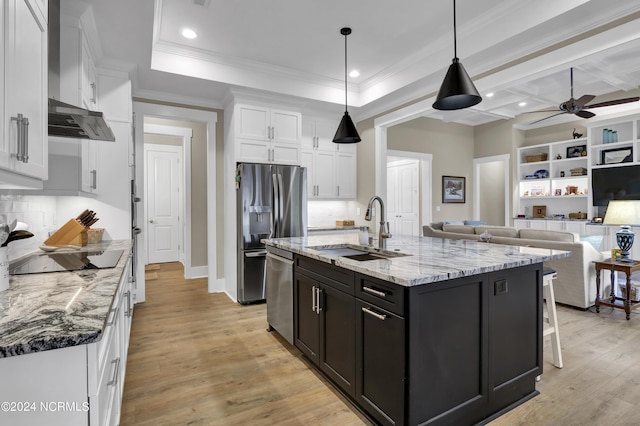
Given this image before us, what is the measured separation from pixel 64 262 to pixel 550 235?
15.2ft

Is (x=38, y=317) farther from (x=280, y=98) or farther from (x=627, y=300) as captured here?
(x=627, y=300)

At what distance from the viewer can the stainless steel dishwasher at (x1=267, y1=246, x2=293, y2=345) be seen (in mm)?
2857

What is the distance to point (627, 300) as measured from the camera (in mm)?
3535

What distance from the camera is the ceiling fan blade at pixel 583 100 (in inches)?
181

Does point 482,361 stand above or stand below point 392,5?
below

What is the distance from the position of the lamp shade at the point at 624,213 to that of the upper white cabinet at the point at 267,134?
374 cm

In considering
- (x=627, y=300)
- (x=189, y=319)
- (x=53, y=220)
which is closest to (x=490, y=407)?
(x=627, y=300)

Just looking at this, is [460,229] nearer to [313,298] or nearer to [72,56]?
[313,298]

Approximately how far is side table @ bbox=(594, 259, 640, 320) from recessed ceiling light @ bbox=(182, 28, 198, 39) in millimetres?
5053

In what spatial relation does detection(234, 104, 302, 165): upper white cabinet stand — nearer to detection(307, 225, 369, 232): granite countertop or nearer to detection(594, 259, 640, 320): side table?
detection(307, 225, 369, 232): granite countertop

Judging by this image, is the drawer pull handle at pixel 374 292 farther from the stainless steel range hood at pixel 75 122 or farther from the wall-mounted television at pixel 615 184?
the wall-mounted television at pixel 615 184

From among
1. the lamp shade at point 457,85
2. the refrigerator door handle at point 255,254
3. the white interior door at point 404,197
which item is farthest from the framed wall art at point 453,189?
the lamp shade at point 457,85

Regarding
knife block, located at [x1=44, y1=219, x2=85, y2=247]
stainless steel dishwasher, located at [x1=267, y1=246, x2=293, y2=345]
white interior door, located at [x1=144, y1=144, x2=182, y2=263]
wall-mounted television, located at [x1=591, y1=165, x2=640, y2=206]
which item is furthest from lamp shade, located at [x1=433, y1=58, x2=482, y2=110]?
white interior door, located at [x1=144, y1=144, x2=182, y2=263]

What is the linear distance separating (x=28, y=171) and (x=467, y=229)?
16.0ft
